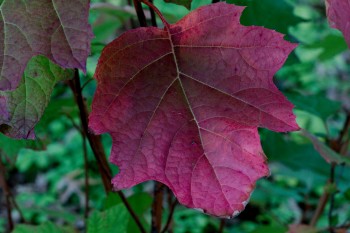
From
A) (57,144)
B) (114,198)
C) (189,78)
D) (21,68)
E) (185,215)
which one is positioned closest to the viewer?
(21,68)

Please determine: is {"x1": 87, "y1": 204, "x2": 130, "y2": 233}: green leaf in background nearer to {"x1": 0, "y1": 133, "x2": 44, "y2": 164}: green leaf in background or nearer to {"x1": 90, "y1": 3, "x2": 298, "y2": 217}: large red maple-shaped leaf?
{"x1": 0, "y1": 133, "x2": 44, "y2": 164}: green leaf in background

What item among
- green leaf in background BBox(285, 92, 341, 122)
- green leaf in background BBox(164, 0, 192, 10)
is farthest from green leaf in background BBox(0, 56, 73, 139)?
green leaf in background BBox(285, 92, 341, 122)

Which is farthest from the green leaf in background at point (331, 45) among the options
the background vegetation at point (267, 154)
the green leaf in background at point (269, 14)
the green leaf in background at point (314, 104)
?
the green leaf in background at point (269, 14)

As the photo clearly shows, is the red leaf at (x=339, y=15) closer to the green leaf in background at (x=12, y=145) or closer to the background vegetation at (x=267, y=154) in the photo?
the background vegetation at (x=267, y=154)

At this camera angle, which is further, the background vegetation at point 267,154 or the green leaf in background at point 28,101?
the background vegetation at point 267,154

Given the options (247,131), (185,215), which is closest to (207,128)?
(247,131)

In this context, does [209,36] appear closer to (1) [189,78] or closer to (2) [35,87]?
(1) [189,78]

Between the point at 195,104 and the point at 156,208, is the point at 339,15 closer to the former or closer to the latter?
the point at 195,104
